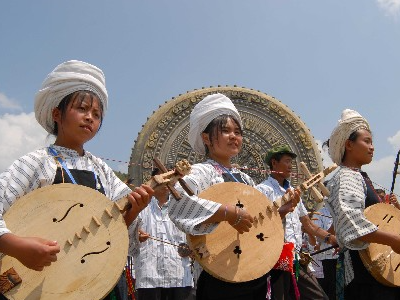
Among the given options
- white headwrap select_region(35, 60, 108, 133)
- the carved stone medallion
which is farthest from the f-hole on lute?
the carved stone medallion

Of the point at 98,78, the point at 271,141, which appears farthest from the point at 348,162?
the point at 271,141

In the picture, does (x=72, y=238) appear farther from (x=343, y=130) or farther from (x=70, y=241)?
(x=343, y=130)

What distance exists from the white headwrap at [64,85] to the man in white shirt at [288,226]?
161cm

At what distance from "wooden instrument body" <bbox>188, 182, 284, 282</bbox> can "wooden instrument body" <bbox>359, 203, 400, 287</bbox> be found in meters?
0.63

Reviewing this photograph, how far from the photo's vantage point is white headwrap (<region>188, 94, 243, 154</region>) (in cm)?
329

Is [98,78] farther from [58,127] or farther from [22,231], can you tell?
[22,231]

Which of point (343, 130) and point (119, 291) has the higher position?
point (343, 130)

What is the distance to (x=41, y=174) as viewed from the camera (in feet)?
7.94

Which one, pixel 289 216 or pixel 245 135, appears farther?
pixel 245 135

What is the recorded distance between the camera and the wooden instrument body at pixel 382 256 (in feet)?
10.7

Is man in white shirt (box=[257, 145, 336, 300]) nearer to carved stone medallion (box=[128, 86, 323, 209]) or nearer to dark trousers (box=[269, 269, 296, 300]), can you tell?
dark trousers (box=[269, 269, 296, 300])

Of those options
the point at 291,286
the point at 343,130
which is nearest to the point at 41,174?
the point at 291,286

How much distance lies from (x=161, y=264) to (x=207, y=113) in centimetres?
207

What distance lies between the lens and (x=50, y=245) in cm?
207
